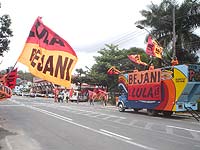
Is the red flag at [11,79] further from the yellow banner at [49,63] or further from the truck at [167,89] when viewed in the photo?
the truck at [167,89]

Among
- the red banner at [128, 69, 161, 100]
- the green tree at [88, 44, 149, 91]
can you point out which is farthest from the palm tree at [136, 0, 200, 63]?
the green tree at [88, 44, 149, 91]

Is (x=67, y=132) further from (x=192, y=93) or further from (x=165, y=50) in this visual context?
(x=165, y=50)

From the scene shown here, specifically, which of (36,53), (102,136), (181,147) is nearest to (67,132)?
(102,136)

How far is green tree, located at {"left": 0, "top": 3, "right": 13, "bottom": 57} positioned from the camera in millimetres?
25031

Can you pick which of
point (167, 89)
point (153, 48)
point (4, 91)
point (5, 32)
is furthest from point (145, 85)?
point (4, 91)

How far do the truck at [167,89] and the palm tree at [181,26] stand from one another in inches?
397

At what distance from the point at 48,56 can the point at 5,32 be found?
17640 mm

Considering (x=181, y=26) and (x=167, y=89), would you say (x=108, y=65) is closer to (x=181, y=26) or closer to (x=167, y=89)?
(x=181, y=26)

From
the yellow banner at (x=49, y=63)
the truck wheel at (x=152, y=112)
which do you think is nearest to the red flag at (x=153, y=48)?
the truck wheel at (x=152, y=112)

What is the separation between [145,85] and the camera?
28781 millimetres

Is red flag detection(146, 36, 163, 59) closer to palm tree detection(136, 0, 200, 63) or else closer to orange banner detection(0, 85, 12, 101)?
palm tree detection(136, 0, 200, 63)

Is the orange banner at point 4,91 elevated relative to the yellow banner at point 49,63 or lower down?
lower down

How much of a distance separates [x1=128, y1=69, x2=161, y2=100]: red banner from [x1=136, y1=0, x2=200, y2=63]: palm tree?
389 inches

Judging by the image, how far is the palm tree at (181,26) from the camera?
3828cm
